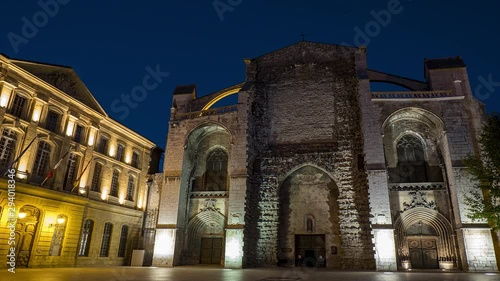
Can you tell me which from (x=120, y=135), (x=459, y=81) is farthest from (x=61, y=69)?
(x=459, y=81)

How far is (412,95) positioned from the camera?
66.7ft

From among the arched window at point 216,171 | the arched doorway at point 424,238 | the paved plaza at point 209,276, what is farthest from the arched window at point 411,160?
the arched window at point 216,171

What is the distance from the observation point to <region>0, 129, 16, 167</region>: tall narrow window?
17.0 meters

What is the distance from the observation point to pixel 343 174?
20.3 meters

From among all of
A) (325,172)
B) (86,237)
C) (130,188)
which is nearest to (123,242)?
(86,237)

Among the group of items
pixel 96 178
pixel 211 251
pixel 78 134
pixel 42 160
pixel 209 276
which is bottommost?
pixel 209 276

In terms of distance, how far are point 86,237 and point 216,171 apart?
367 inches

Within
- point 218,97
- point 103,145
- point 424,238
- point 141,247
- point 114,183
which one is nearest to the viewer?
point 424,238

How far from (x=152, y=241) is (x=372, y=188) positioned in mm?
14966

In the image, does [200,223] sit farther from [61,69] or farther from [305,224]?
[61,69]

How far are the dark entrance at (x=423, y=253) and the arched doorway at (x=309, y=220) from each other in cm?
399

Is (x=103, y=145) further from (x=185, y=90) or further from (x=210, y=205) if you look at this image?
(x=210, y=205)

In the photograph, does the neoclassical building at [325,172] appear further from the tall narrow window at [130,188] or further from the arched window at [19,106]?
the arched window at [19,106]

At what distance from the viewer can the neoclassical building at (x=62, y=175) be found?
17.3 m
